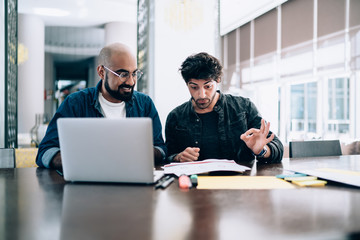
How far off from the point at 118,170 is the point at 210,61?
1.19 metres

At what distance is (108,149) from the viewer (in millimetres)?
969

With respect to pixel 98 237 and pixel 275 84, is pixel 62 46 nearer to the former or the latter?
pixel 275 84

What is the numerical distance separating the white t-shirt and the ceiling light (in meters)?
5.83

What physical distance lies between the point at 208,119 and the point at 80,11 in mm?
6023

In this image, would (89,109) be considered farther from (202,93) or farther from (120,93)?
(202,93)

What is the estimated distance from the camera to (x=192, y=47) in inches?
Answer: 148

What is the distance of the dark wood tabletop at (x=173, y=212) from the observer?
57 cm

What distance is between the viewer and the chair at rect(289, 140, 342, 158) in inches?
77.4

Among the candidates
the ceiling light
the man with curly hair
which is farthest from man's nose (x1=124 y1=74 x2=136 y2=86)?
the ceiling light

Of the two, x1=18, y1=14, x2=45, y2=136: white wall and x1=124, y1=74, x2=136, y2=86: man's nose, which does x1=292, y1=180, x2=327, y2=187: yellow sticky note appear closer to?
x1=124, y1=74, x2=136, y2=86: man's nose

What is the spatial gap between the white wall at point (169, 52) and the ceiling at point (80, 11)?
2.96m

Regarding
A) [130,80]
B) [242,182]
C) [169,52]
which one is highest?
[169,52]

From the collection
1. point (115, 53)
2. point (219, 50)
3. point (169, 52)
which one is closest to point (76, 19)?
point (169, 52)

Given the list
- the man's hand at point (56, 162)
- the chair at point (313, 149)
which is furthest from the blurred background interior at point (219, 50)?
the man's hand at point (56, 162)
